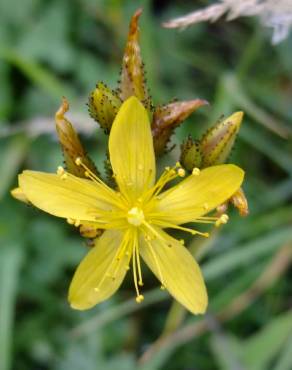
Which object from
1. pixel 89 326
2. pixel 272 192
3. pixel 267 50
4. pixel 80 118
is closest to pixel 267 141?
pixel 272 192

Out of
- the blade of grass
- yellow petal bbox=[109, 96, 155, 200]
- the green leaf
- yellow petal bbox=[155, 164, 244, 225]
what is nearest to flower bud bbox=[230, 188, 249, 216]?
yellow petal bbox=[155, 164, 244, 225]

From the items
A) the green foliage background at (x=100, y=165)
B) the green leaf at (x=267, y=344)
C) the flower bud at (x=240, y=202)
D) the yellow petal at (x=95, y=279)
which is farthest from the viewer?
the green foliage background at (x=100, y=165)

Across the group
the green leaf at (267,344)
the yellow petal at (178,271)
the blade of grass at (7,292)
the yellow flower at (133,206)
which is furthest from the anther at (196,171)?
the blade of grass at (7,292)

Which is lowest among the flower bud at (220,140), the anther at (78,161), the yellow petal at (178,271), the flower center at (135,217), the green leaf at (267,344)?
the green leaf at (267,344)

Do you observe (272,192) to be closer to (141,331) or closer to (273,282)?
(273,282)

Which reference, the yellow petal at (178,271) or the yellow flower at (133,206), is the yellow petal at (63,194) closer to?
the yellow flower at (133,206)

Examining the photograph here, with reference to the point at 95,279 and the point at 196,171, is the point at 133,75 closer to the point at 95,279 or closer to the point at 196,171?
the point at 196,171

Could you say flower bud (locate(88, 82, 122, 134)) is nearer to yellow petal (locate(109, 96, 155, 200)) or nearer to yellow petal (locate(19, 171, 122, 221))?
yellow petal (locate(109, 96, 155, 200))
